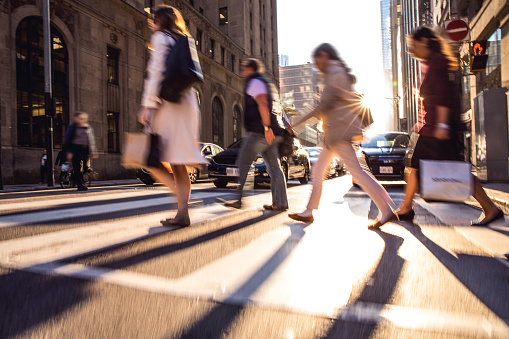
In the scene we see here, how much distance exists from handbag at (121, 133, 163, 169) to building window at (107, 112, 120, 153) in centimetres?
1822

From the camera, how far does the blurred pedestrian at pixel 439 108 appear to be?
3.68m

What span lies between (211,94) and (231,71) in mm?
5039

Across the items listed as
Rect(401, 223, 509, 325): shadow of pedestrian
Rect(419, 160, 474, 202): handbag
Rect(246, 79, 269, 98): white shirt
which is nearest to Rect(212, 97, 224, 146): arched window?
Rect(246, 79, 269, 98): white shirt

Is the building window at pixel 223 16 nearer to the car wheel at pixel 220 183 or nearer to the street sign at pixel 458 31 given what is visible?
the street sign at pixel 458 31

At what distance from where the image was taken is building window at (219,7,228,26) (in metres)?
40.1

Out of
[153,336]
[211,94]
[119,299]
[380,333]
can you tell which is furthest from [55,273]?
[211,94]

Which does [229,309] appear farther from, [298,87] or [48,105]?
[298,87]

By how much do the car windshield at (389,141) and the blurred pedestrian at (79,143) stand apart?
724 centimetres

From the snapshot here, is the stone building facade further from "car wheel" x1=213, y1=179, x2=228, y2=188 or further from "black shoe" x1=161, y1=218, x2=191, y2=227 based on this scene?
"black shoe" x1=161, y1=218, x2=191, y2=227

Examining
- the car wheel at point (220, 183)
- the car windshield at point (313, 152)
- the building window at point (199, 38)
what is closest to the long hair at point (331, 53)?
the car wheel at point (220, 183)

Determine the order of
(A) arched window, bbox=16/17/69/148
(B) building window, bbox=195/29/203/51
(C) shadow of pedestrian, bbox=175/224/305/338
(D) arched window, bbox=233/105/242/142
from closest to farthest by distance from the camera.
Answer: (C) shadow of pedestrian, bbox=175/224/305/338 < (A) arched window, bbox=16/17/69/148 < (B) building window, bbox=195/29/203/51 < (D) arched window, bbox=233/105/242/142

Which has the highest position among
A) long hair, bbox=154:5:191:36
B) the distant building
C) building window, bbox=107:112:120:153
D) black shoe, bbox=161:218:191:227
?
the distant building

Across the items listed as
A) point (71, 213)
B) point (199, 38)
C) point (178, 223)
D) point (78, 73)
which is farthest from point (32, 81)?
point (199, 38)

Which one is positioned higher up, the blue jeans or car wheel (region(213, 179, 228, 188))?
the blue jeans
